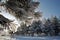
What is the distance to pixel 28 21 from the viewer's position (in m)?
2.01

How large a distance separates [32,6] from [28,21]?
8.5 inches

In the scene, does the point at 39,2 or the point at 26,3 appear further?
the point at 39,2

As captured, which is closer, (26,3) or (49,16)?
(26,3)

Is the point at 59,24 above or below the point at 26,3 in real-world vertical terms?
below

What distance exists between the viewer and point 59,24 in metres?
2.01

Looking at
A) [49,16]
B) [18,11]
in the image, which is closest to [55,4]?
[49,16]

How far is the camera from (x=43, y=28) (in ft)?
6.55

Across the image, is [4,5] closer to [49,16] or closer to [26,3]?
[26,3]

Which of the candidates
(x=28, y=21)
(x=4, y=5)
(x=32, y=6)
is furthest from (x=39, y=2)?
(x=4, y=5)

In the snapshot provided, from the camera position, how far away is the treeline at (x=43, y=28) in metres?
1.99

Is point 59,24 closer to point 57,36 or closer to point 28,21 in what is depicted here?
point 57,36

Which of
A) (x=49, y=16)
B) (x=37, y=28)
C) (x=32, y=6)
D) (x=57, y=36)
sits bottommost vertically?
(x=57, y=36)

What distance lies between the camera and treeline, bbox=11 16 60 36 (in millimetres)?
1990

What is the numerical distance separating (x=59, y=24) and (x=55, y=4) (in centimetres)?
29
